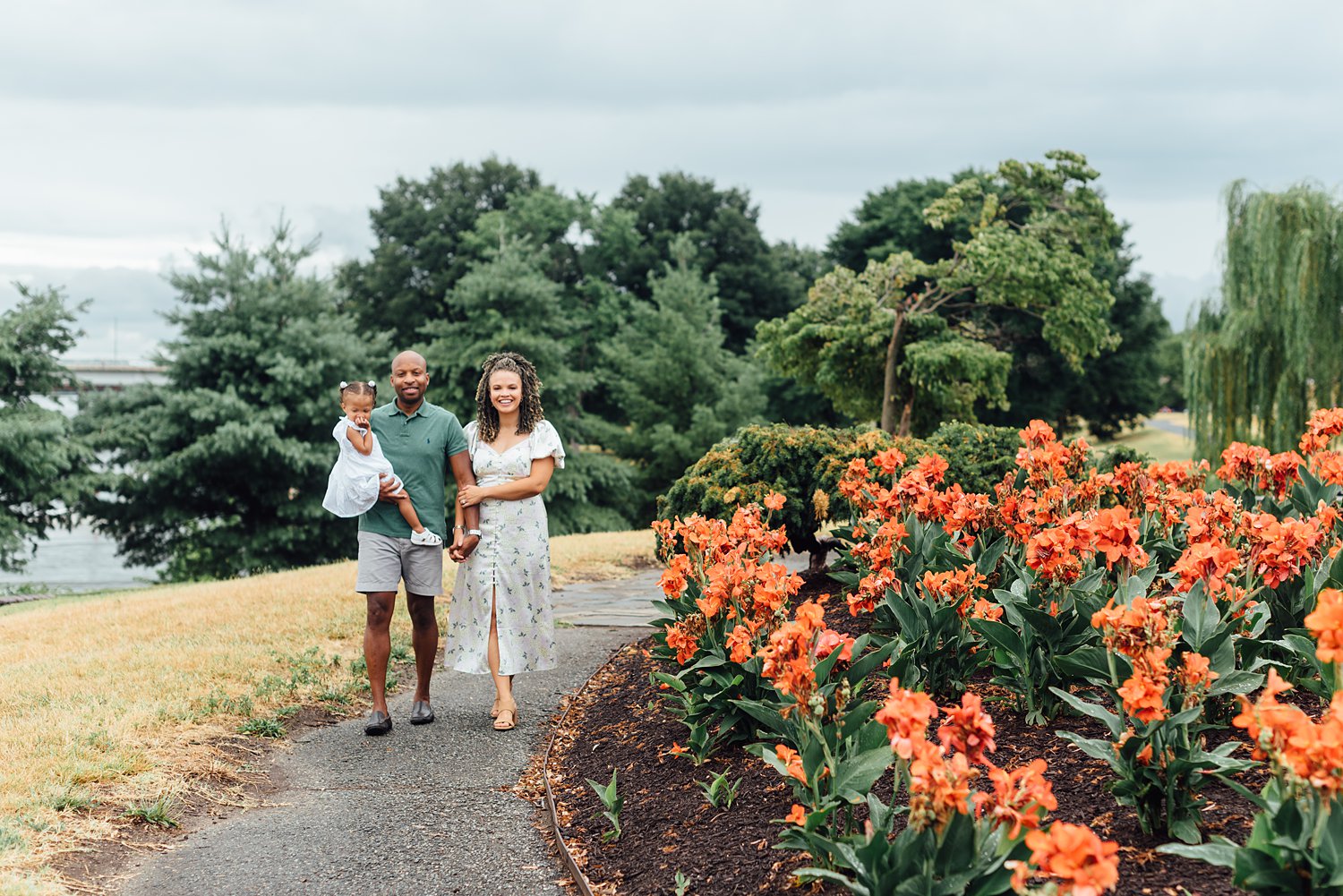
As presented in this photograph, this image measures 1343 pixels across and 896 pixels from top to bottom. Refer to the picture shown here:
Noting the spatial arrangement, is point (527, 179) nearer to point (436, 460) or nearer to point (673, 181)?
point (673, 181)

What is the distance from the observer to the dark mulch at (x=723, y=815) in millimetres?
2873

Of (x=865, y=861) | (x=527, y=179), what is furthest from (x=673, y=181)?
(x=865, y=861)

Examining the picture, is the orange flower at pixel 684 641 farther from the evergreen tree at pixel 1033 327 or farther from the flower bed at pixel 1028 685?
the evergreen tree at pixel 1033 327

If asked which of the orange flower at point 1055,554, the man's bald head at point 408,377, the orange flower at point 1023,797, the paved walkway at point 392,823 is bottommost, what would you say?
the paved walkway at point 392,823

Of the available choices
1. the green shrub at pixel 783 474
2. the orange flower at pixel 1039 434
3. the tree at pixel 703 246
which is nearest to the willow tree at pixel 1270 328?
the green shrub at pixel 783 474

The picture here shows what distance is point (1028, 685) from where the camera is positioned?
148 inches

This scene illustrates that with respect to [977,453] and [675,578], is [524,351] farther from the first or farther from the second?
[675,578]

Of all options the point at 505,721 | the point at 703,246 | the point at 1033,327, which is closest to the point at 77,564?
the point at 703,246

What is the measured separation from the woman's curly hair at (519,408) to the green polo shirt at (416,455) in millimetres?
170

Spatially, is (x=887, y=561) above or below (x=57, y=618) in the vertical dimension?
above

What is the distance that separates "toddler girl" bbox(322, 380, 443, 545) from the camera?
5184 mm

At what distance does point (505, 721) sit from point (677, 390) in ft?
77.7

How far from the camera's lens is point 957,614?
4023mm

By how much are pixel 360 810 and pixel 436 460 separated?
6.18 feet
